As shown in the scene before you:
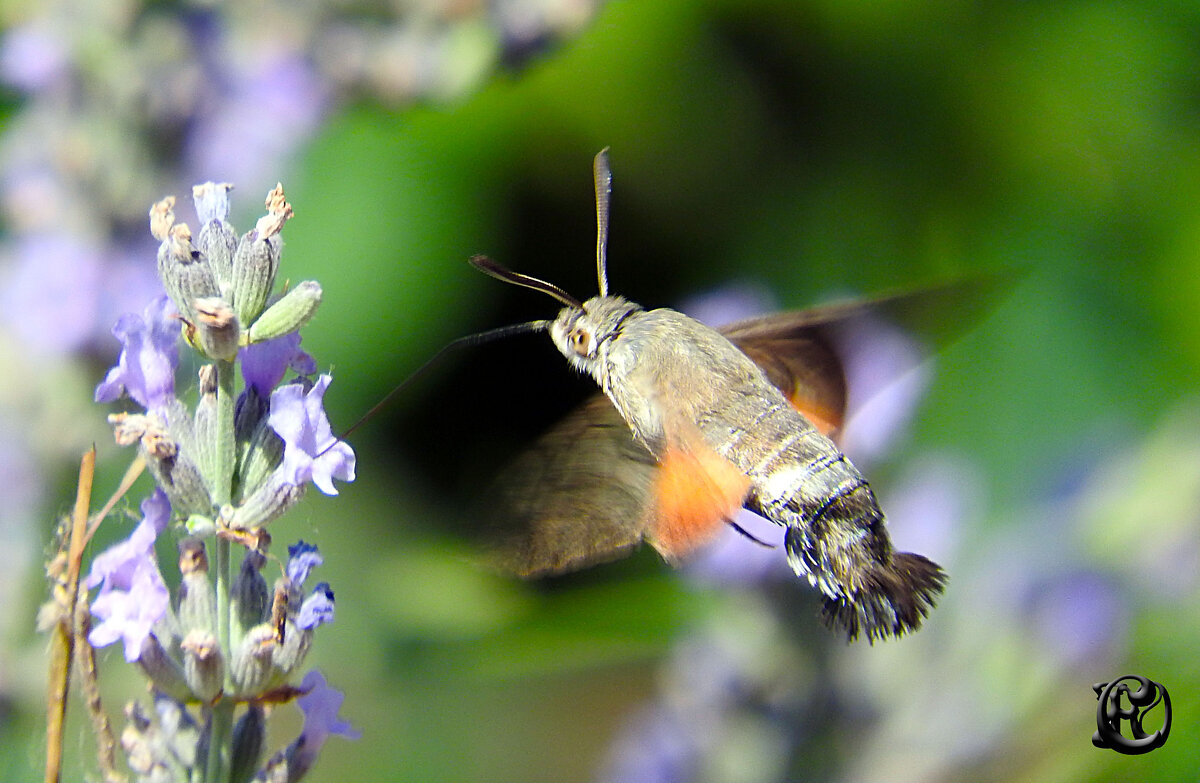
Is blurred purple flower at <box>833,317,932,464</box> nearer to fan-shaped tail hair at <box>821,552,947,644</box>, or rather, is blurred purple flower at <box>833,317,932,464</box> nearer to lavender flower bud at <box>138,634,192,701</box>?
fan-shaped tail hair at <box>821,552,947,644</box>

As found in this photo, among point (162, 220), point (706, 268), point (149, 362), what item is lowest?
point (149, 362)

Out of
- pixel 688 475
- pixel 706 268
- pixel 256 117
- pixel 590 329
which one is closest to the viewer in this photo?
pixel 688 475

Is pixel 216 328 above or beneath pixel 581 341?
beneath

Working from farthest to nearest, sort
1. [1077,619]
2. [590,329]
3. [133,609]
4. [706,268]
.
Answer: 1. [706,268]
2. [1077,619]
3. [590,329]
4. [133,609]

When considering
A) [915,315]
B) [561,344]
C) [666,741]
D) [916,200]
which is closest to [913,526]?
[666,741]

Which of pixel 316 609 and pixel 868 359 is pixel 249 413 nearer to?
pixel 316 609

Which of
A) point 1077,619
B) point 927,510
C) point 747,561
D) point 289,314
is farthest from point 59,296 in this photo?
point 1077,619

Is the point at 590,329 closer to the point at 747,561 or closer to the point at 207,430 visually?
the point at 747,561

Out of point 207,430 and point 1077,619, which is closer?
point 207,430
